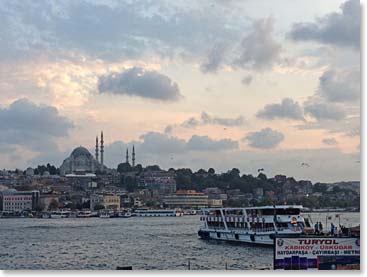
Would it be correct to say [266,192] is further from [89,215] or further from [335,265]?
[335,265]

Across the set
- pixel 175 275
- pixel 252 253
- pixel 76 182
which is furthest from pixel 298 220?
pixel 76 182

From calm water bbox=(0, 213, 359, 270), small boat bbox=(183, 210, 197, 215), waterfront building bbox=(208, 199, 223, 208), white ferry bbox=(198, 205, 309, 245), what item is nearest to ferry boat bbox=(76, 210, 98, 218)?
small boat bbox=(183, 210, 197, 215)

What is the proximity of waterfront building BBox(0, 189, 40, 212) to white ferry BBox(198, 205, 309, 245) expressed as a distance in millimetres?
41790

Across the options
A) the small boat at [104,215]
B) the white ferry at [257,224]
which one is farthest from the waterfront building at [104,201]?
the white ferry at [257,224]

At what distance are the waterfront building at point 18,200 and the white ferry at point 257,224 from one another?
4179 centimetres

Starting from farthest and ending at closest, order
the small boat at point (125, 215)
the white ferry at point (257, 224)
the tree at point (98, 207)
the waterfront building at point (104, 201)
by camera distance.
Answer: the waterfront building at point (104, 201) → the tree at point (98, 207) → the small boat at point (125, 215) → the white ferry at point (257, 224)

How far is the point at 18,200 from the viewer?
63.3 metres

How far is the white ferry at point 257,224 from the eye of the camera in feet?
66.2

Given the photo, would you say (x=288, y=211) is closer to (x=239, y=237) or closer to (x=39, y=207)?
(x=239, y=237)

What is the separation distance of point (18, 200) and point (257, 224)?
4571 cm

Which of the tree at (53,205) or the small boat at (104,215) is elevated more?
the tree at (53,205)

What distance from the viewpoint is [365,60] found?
532 centimetres

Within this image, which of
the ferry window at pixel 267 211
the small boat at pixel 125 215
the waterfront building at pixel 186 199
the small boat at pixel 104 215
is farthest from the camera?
the small boat at pixel 125 215

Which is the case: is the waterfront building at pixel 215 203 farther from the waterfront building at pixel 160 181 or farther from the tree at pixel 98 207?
the tree at pixel 98 207
